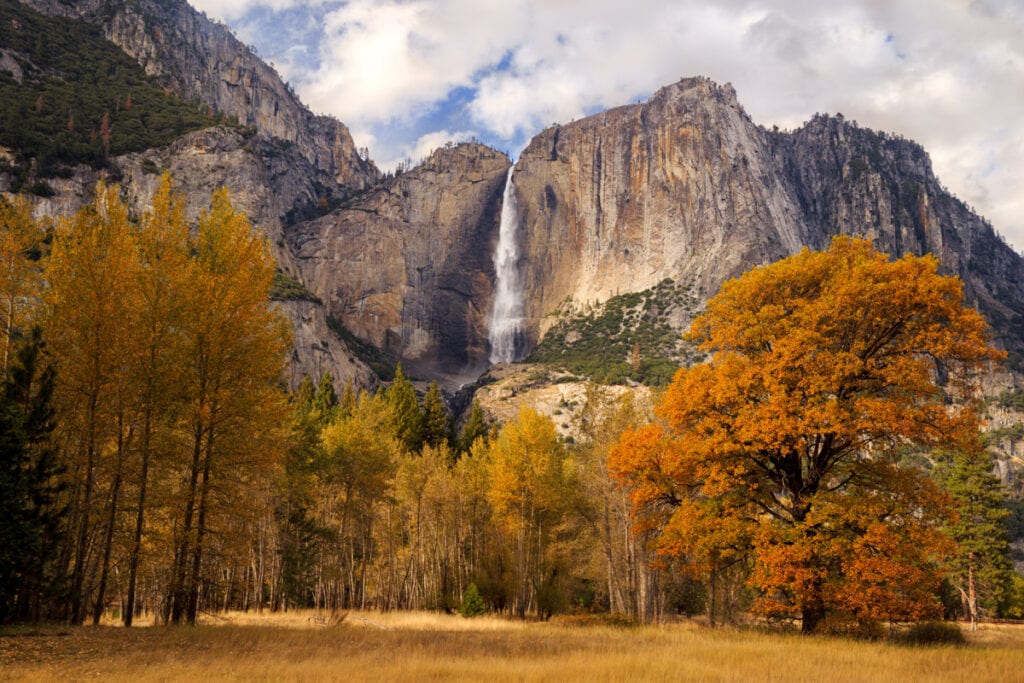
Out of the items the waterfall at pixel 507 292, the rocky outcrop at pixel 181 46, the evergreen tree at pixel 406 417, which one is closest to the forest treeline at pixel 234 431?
the evergreen tree at pixel 406 417

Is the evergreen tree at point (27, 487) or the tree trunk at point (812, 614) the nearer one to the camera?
the evergreen tree at point (27, 487)

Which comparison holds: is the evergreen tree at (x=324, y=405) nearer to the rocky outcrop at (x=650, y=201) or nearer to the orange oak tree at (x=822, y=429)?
the orange oak tree at (x=822, y=429)

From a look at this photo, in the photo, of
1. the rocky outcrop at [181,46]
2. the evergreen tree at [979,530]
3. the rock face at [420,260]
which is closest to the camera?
the evergreen tree at [979,530]

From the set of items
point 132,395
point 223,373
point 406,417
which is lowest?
point 132,395

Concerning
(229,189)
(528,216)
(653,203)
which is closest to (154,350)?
(229,189)

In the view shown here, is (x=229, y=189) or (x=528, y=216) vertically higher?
(x=528, y=216)

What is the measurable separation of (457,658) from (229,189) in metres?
93.5

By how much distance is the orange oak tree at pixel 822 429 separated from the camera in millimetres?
15969

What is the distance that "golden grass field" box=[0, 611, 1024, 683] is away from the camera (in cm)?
1091

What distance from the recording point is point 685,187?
508 feet

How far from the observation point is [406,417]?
60.9 meters

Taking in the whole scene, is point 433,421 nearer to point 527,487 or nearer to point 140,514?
point 527,487

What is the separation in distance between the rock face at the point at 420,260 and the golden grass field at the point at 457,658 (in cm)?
13728

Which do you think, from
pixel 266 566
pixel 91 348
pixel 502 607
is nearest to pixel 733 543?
pixel 91 348
